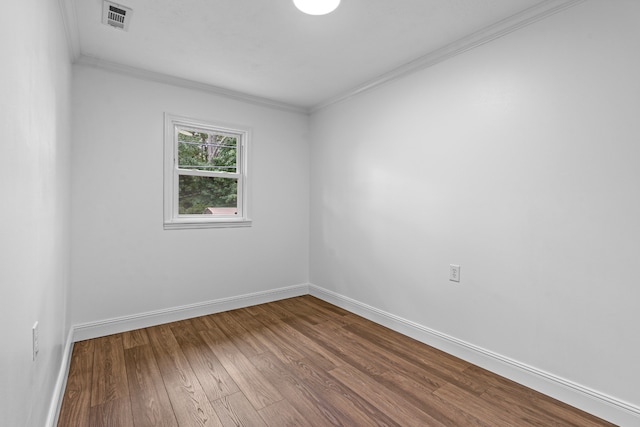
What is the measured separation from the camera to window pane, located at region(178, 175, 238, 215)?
133 inches

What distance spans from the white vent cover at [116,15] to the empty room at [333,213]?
0.08ft

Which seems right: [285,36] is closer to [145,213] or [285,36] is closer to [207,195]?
[207,195]

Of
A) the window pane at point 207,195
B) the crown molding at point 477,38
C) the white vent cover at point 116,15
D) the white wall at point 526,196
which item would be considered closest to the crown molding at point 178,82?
the white vent cover at point 116,15

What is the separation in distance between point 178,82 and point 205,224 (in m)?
1.48

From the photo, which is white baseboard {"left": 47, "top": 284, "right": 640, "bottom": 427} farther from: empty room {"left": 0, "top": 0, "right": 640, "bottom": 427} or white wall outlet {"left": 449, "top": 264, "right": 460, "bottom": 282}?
white wall outlet {"left": 449, "top": 264, "right": 460, "bottom": 282}

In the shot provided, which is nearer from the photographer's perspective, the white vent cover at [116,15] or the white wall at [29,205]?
the white wall at [29,205]

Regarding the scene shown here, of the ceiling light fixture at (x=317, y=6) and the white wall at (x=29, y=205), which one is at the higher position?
the ceiling light fixture at (x=317, y=6)

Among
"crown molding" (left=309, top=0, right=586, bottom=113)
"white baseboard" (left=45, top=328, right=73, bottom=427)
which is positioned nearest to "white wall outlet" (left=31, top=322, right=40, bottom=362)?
"white baseboard" (left=45, top=328, right=73, bottom=427)

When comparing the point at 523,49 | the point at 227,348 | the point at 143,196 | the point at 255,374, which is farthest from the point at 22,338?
the point at 523,49

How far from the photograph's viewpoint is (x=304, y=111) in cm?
414

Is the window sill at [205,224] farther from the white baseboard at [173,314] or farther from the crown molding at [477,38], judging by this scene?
the crown molding at [477,38]

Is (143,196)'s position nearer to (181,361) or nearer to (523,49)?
(181,361)

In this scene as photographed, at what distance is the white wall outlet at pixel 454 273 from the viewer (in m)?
2.52

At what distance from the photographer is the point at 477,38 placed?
2346 mm
